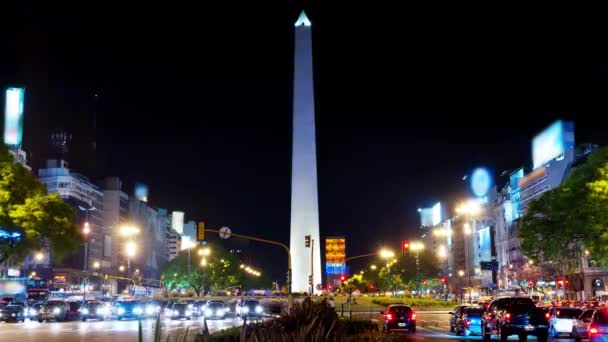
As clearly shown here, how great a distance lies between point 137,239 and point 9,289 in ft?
330

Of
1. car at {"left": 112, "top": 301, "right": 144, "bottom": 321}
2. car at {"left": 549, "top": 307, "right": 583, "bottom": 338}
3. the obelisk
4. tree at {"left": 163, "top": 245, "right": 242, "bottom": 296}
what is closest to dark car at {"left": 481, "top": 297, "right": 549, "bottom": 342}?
car at {"left": 549, "top": 307, "right": 583, "bottom": 338}

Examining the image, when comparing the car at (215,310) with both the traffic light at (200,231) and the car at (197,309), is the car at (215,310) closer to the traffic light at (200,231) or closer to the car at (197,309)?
the car at (197,309)

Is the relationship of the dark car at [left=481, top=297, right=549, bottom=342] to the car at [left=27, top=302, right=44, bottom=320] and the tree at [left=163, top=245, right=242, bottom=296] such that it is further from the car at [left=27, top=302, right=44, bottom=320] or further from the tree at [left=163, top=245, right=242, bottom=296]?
the tree at [left=163, top=245, right=242, bottom=296]

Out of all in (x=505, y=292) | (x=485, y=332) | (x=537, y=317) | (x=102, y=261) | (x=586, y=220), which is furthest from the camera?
(x=102, y=261)

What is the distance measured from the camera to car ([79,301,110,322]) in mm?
57938

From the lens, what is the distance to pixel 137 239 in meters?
193

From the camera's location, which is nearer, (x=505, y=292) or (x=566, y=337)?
(x=566, y=337)

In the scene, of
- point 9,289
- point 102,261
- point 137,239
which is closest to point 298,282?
point 9,289

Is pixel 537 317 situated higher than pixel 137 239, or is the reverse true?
pixel 137 239

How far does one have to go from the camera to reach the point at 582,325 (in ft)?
109

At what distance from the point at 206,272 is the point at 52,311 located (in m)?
91.7

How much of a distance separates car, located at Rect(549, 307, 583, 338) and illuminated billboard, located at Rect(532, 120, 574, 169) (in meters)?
104

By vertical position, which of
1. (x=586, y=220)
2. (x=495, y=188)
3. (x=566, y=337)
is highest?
(x=495, y=188)

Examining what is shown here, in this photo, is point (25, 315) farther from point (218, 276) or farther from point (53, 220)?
point (218, 276)
